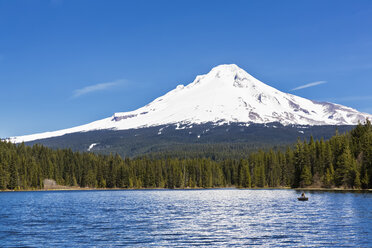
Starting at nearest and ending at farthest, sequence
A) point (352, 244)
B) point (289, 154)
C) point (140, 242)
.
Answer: point (352, 244)
point (140, 242)
point (289, 154)

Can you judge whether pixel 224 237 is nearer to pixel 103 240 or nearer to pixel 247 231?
pixel 247 231

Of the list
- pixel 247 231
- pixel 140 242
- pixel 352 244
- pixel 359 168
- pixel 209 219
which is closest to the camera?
pixel 352 244

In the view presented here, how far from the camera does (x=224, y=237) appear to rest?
47250mm

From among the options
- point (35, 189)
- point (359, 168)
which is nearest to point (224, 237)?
point (359, 168)

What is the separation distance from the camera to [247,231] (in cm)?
5116

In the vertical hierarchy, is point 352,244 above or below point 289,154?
below

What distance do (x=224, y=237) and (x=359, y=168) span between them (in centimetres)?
10160

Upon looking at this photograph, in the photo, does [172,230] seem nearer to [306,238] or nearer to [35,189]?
[306,238]

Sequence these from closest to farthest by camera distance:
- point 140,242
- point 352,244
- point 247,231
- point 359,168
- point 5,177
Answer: point 352,244 < point 140,242 < point 247,231 < point 359,168 < point 5,177

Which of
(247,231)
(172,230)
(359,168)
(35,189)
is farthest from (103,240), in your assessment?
(35,189)

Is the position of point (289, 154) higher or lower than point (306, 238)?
higher

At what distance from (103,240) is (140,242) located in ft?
13.3

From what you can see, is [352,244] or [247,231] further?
[247,231]

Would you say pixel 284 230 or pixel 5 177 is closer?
pixel 284 230
